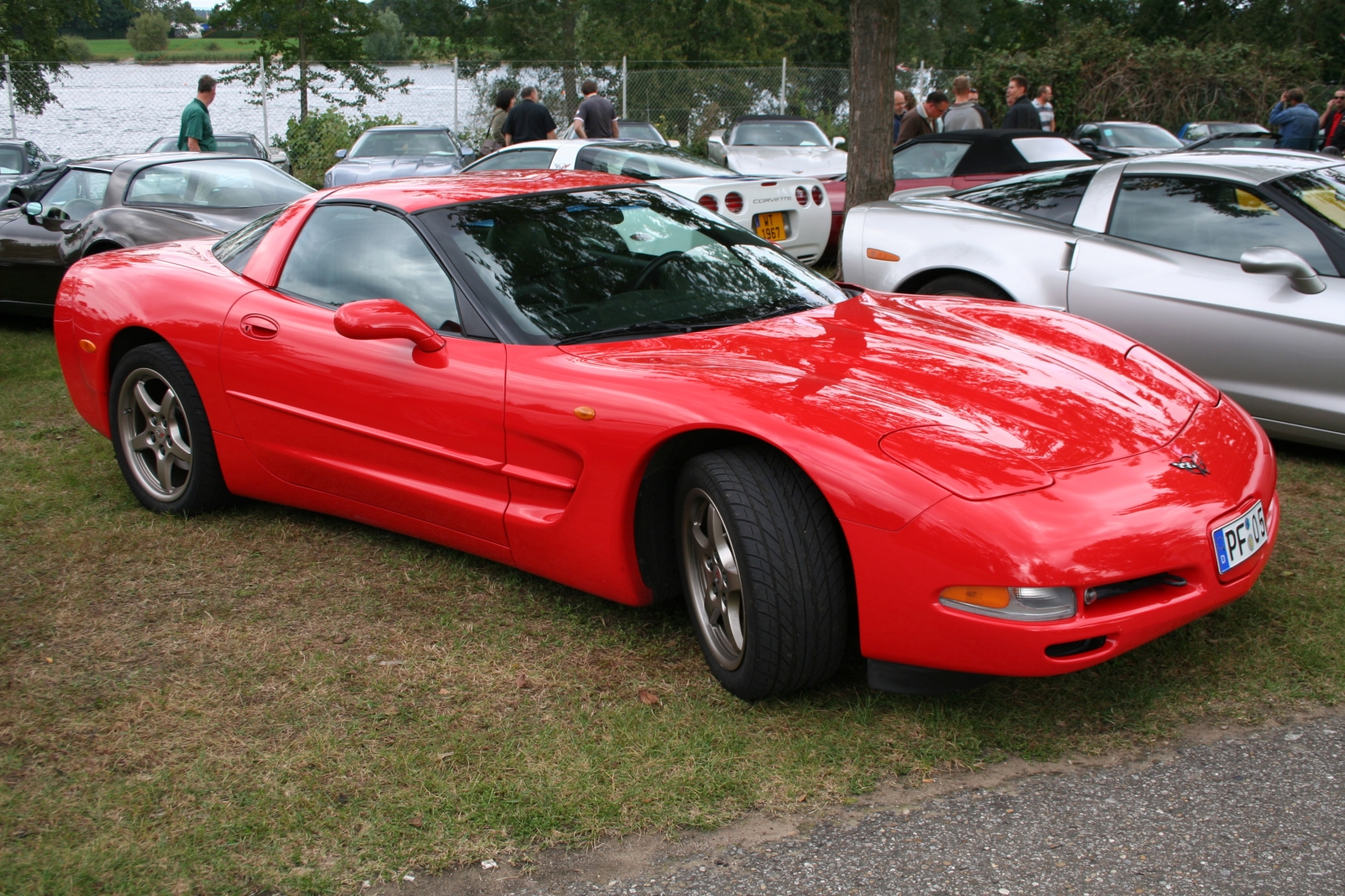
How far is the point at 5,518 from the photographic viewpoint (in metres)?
4.44

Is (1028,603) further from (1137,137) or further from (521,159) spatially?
(1137,137)

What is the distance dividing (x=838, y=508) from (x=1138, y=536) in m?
0.64

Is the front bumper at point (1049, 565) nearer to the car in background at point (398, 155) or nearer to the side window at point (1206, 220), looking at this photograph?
the side window at point (1206, 220)

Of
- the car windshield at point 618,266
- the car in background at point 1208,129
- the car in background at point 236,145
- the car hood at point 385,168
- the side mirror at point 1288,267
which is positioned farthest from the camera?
the car in background at point 1208,129

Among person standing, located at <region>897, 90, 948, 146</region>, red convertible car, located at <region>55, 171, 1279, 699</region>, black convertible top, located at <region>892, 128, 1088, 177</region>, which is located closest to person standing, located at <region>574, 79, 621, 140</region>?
person standing, located at <region>897, 90, 948, 146</region>

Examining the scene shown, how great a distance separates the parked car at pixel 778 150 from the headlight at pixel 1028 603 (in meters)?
10.9

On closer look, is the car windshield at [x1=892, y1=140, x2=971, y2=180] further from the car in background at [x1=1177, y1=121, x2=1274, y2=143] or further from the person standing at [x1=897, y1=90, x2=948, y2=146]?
the car in background at [x1=1177, y1=121, x2=1274, y2=143]

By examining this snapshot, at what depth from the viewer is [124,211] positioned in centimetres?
750

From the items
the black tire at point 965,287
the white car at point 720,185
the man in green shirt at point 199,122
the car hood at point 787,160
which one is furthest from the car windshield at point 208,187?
the car hood at point 787,160

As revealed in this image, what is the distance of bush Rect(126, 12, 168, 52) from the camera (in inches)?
1501

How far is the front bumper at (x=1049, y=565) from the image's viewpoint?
2.42 m

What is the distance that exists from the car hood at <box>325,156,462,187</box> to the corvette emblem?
496 inches

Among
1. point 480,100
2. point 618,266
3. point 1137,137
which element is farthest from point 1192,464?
point 480,100

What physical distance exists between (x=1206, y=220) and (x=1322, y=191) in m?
0.46
